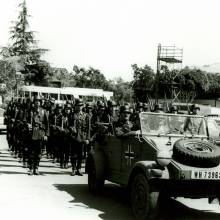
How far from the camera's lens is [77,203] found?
30.6 ft

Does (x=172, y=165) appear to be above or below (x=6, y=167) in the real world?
above

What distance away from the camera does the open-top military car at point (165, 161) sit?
7590 millimetres

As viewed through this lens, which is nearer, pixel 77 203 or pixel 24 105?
pixel 77 203

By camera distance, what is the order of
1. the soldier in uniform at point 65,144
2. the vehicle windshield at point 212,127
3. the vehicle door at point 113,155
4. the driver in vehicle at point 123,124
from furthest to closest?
the soldier in uniform at point 65,144
the vehicle windshield at point 212,127
the driver in vehicle at point 123,124
the vehicle door at point 113,155

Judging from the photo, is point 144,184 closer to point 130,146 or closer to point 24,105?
point 130,146

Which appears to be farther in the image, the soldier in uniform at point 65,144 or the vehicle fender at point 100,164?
the soldier in uniform at point 65,144

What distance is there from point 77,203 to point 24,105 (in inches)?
284

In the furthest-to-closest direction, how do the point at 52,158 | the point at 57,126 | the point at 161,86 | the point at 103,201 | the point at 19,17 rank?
the point at 19,17 < the point at 161,86 < the point at 52,158 < the point at 57,126 < the point at 103,201

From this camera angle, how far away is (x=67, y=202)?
9.32 meters

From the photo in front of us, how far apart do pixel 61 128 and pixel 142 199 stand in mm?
7458

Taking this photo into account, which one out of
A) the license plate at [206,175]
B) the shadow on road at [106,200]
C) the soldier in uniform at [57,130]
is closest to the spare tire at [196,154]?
the license plate at [206,175]

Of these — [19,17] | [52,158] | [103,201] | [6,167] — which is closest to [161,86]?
[19,17]

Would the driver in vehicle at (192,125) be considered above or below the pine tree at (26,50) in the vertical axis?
below

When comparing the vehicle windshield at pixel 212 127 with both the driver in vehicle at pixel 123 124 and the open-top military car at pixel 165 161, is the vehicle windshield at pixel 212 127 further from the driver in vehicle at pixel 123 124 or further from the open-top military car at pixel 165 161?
the driver in vehicle at pixel 123 124
